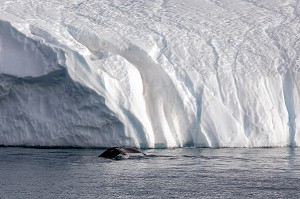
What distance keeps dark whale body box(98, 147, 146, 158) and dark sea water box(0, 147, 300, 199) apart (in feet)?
0.95

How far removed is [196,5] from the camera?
28.8 meters

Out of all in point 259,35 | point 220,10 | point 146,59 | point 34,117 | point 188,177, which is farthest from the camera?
point 220,10

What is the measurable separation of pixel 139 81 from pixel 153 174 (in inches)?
248

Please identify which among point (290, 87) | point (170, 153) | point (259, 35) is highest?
point (259, 35)

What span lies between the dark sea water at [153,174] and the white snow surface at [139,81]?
0.86 meters

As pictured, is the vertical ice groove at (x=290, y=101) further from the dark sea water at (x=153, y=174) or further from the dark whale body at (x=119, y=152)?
the dark whale body at (x=119, y=152)

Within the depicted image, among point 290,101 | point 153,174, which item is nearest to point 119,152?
point 153,174

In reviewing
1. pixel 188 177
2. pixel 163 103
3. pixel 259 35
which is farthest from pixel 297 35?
pixel 188 177

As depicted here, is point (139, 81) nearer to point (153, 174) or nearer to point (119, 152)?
point (119, 152)

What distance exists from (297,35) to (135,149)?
30.0 ft

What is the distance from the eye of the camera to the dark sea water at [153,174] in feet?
47.4

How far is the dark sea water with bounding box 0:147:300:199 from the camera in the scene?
14.4 m

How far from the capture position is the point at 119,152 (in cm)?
1975

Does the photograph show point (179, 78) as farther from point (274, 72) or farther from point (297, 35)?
point (297, 35)
